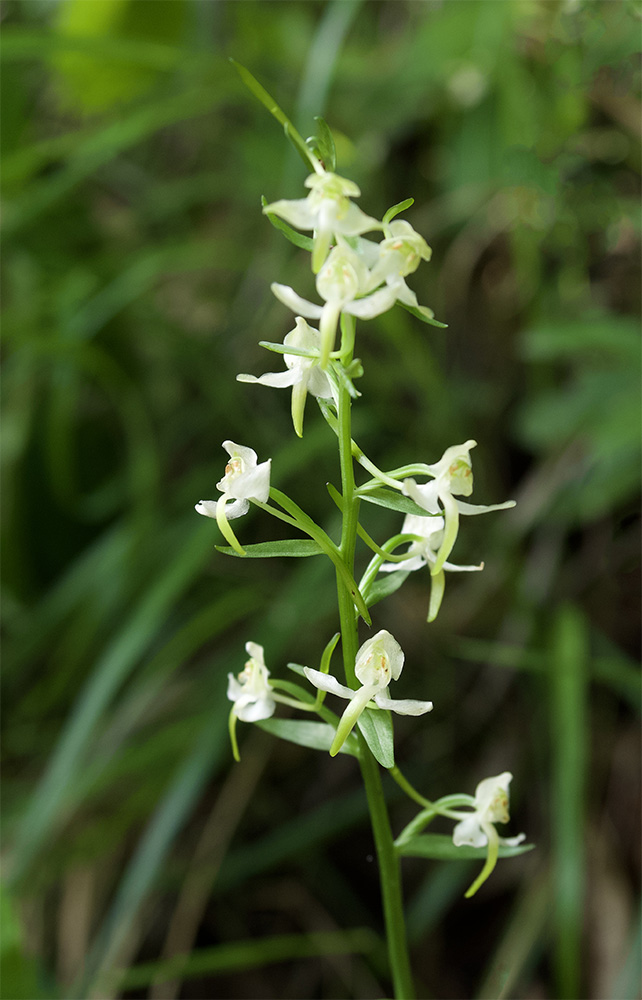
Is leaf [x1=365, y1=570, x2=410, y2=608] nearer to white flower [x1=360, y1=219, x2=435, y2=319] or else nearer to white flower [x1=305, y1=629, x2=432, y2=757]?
white flower [x1=305, y1=629, x2=432, y2=757]

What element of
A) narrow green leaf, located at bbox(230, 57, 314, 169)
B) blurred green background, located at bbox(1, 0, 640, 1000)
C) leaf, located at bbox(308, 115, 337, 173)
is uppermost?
narrow green leaf, located at bbox(230, 57, 314, 169)

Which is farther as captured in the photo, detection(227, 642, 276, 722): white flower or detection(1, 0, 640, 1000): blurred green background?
detection(1, 0, 640, 1000): blurred green background

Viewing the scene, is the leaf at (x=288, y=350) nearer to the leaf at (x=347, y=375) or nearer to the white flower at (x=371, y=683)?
the leaf at (x=347, y=375)

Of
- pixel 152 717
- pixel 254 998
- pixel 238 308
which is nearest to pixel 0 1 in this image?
pixel 238 308

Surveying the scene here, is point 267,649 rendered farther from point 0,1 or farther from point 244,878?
point 0,1

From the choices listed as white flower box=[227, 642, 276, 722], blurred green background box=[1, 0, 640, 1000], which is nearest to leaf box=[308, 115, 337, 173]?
white flower box=[227, 642, 276, 722]

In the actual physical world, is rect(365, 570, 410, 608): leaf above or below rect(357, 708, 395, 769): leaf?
above
